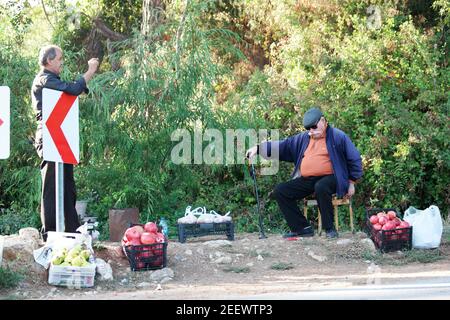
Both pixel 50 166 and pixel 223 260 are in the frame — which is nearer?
pixel 50 166

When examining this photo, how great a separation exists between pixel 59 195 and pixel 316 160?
319 cm

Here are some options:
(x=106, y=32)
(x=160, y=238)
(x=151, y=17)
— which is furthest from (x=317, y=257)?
(x=106, y=32)

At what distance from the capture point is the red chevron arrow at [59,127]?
6.94 metres

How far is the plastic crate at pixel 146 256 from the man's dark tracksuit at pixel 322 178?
2.14 m

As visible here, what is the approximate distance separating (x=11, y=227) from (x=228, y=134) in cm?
306

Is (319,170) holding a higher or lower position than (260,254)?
higher

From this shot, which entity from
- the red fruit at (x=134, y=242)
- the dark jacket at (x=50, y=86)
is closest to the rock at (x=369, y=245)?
the red fruit at (x=134, y=242)

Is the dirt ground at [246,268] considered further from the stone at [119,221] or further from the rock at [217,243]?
the stone at [119,221]

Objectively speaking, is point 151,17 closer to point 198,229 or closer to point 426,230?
point 198,229

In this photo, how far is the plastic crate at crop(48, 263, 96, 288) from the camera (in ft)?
21.7

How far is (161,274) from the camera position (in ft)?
23.6

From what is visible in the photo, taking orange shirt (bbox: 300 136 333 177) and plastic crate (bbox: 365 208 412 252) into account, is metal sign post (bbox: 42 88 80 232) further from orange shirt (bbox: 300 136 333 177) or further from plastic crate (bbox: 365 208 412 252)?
plastic crate (bbox: 365 208 412 252)

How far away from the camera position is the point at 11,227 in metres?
9.94
